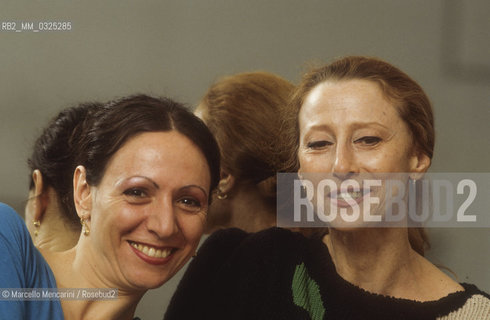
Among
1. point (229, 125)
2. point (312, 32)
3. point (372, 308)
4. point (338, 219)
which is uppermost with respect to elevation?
point (312, 32)

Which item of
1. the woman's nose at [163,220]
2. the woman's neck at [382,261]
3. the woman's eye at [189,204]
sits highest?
the woman's eye at [189,204]

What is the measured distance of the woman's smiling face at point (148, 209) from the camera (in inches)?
27.5

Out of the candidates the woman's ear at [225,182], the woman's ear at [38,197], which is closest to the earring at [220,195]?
the woman's ear at [225,182]

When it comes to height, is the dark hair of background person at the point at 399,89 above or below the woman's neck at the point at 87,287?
above

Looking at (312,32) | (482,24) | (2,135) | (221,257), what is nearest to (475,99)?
(482,24)

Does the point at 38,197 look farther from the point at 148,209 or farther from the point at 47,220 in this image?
the point at 148,209

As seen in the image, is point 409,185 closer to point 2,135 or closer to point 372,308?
point 372,308

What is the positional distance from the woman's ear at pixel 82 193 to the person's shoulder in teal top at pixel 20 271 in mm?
63

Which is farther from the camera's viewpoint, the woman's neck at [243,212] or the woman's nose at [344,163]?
the woman's neck at [243,212]

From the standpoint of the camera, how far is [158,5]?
2.58ft

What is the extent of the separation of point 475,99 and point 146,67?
39cm

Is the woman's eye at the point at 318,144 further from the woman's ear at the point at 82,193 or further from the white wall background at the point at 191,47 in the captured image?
the woman's ear at the point at 82,193

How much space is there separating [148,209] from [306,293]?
21 cm

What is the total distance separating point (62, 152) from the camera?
0.78 metres
